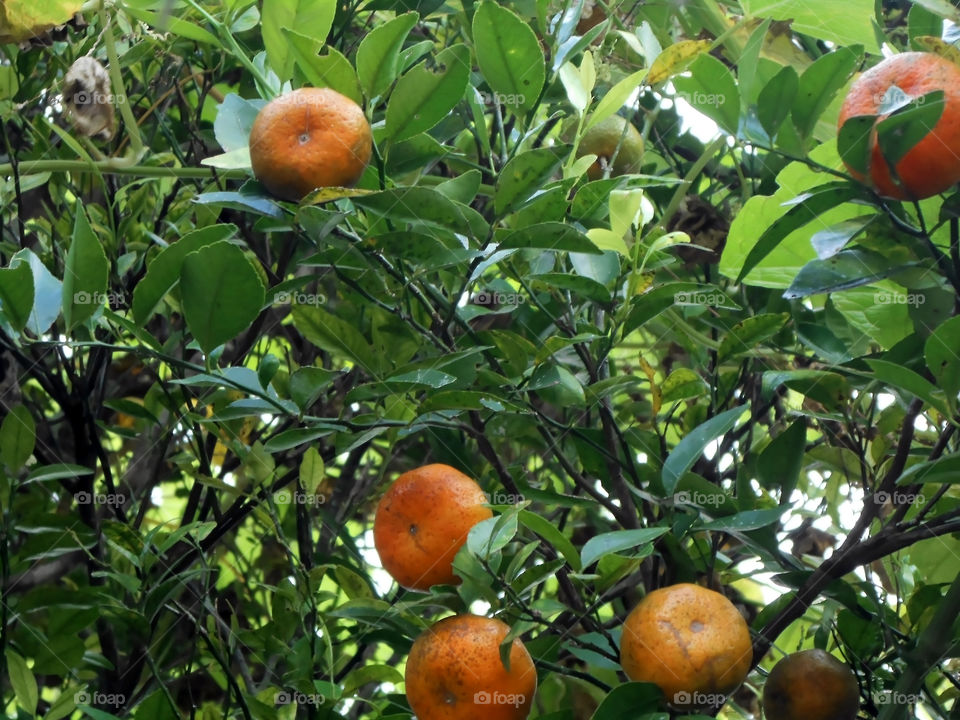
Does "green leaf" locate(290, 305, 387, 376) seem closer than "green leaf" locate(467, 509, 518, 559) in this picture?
No

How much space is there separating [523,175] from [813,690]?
0.43m

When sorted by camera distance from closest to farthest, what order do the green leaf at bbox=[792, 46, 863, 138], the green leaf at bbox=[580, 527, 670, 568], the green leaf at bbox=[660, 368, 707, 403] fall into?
the green leaf at bbox=[580, 527, 670, 568] → the green leaf at bbox=[792, 46, 863, 138] → the green leaf at bbox=[660, 368, 707, 403]

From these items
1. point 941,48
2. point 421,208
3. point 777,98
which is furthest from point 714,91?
point 421,208

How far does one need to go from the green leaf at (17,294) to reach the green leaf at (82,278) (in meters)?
0.02

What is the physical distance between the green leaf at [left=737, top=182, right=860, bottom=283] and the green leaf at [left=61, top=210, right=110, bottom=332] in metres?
0.48

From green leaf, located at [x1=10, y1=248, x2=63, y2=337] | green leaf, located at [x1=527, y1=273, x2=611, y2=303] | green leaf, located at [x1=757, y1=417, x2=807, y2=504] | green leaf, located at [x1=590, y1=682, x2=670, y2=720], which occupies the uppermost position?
green leaf, located at [x1=527, y1=273, x2=611, y2=303]

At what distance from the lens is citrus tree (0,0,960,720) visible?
2.43 ft

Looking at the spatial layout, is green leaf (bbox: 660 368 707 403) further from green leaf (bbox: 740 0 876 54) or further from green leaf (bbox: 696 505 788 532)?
green leaf (bbox: 740 0 876 54)

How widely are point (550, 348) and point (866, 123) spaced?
0.26 meters

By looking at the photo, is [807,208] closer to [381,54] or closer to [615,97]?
[615,97]

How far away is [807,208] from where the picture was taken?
74cm

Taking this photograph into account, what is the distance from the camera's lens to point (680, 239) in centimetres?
80

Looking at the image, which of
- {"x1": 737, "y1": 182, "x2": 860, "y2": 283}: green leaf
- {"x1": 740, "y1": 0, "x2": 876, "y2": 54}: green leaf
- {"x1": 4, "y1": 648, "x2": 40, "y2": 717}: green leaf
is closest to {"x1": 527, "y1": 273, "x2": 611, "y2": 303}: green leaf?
{"x1": 737, "y1": 182, "x2": 860, "y2": 283}: green leaf

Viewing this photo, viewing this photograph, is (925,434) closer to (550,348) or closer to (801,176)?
(801,176)
